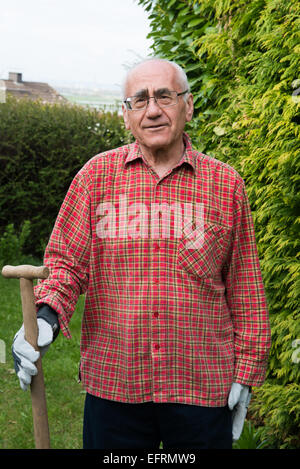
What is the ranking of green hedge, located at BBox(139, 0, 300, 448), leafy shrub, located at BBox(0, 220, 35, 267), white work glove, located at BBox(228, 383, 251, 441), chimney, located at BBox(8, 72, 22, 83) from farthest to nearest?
chimney, located at BBox(8, 72, 22, 83), leafy shrub, located at BBox(0, 220, 35, 267), green hedge, located at BBox(139, 0, 300, 448), white work glove, located at BBox(228, 383, 251, 441)

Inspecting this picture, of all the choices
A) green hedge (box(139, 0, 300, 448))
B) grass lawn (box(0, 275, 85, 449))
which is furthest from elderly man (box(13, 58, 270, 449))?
grass lawn (box(0, 275, 85, 449))

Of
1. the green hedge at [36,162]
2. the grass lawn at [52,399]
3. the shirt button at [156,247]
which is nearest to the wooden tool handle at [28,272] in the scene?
the shirt button at [156,247]

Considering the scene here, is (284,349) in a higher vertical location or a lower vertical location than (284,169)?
lower

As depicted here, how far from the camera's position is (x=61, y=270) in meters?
2.08

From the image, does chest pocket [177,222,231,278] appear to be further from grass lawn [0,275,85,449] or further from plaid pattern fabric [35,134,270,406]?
grass lawn [0,275,85,449]

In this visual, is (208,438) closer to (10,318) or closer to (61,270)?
(61,270)

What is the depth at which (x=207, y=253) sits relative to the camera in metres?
2.11

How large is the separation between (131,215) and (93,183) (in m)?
0.20

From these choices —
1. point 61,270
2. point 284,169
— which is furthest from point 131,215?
point 284,169

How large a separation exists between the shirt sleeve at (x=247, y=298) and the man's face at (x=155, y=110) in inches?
14.3

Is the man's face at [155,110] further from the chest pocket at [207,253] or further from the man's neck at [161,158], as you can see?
the chest pocket at [207,253]

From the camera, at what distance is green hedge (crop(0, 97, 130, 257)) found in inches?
336

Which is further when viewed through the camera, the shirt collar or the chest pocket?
the shirt collar

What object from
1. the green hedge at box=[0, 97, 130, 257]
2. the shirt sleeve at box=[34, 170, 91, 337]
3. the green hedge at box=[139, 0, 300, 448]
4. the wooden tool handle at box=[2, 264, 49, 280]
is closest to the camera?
the wooden tool handle at box=[2, 264, 49, 280]
